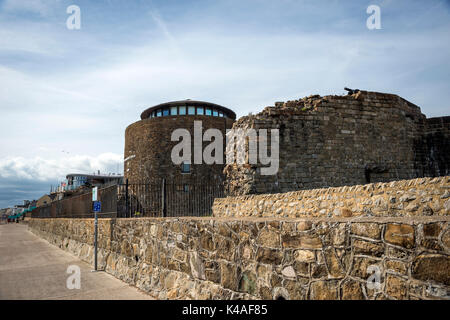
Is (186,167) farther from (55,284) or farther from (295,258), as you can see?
(295,258)

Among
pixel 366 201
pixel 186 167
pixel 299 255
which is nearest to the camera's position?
pixel 299 255

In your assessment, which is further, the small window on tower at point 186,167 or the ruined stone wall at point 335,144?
the small window on tower at point 186,167

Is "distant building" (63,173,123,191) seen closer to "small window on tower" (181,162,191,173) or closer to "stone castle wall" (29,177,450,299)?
"small window on tower" (181,162,191,173)

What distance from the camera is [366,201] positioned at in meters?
6.85

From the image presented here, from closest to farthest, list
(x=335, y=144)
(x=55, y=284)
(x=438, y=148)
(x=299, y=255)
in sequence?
1. (x=299, y=255)
2. (x=55, y=284)
3. (x=335, y=144)
4. (x=438, y=148)

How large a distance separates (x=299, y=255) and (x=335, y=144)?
10.6 m

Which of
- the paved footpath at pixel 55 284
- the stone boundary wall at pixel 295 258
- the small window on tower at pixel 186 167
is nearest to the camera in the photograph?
the stone boundary wall at pixel 295 258

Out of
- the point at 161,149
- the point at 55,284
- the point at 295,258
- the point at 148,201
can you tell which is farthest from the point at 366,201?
the point at 161,149

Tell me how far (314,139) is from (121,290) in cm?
916

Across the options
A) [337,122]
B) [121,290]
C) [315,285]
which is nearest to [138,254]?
[121,290]

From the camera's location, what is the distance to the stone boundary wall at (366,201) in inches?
221

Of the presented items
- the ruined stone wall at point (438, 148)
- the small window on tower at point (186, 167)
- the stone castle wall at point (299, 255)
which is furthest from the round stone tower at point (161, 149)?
the stone castle wall at point (299, 255)

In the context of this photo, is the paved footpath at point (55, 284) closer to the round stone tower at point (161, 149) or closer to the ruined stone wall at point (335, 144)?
the ruined stone wall at point (335, 144)
